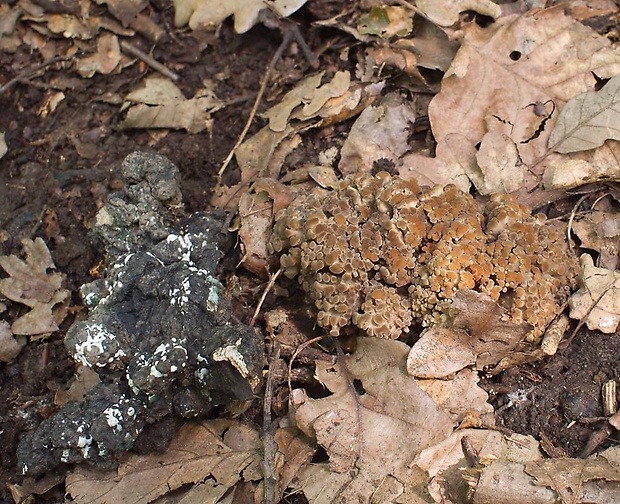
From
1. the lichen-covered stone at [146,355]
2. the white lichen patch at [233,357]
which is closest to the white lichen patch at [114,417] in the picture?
the lichen-covered stone at [146,355]

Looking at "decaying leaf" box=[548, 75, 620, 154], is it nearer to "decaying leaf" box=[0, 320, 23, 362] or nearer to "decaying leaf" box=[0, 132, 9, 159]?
"decaying leaf" box=[0, 320, 23, 362]

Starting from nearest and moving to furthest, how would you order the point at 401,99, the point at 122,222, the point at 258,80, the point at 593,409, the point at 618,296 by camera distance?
the point at 593,409 → the point at 618,296 → the point at 122,222 → the point at 401,99 → the point at 258,80

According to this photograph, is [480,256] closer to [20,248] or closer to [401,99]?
[401,99]

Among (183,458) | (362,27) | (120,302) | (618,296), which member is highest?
(362,27)

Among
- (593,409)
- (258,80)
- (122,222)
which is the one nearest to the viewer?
(593,409)

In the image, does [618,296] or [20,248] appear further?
[20,248]

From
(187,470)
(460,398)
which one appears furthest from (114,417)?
(460,398)

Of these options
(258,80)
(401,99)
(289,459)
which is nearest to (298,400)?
(289,459)

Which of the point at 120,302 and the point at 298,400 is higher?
the point at 120,302
